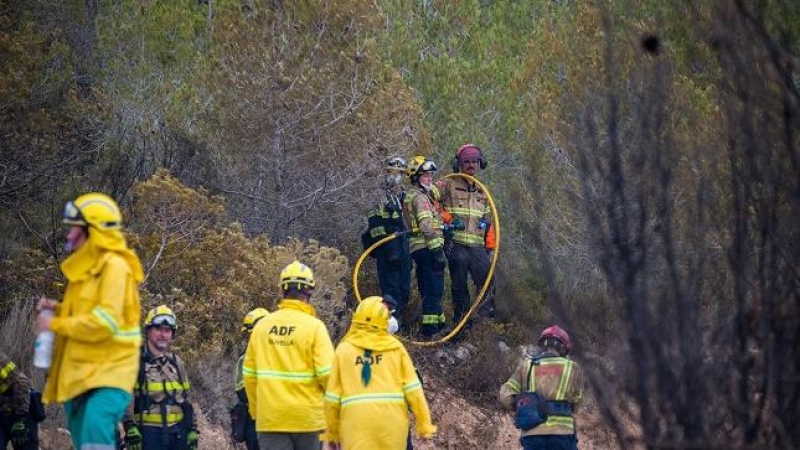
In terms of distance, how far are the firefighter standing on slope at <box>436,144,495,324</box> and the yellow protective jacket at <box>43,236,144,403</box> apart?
9355 millimetres

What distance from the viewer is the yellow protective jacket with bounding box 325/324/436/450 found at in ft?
33.4

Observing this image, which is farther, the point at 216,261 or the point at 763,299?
the point at 216,261

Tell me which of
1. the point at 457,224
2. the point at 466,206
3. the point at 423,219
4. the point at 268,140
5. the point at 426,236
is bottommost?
the point at 426,236

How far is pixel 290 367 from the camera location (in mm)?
10297

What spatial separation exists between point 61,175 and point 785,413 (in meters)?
13.5

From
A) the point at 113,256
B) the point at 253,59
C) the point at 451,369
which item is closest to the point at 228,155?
the point at 253,59

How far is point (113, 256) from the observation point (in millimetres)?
7773

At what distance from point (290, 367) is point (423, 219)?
6.04 meters

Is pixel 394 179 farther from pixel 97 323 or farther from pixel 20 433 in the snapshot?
pixel 97 323

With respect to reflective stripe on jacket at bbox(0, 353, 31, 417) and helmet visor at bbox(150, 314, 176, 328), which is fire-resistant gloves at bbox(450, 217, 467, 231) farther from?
reflective stripe on jacket at bbox(0, 353, 31, 417)

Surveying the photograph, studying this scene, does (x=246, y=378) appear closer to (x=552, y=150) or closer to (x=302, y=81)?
(x=302, y=81)

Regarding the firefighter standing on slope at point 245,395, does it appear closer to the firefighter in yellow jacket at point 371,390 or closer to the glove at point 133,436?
the glove at point 133,436

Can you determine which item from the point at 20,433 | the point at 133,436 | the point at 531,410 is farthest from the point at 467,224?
the point at 20,433

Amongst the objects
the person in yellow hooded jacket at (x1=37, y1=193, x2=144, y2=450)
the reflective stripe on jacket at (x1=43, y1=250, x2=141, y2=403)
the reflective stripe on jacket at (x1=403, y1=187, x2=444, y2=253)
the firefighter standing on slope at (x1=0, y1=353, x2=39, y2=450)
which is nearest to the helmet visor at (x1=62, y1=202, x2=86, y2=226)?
the person in yellow hooded jacket at (x1=37, y1=193, x2=144, y2=450)
